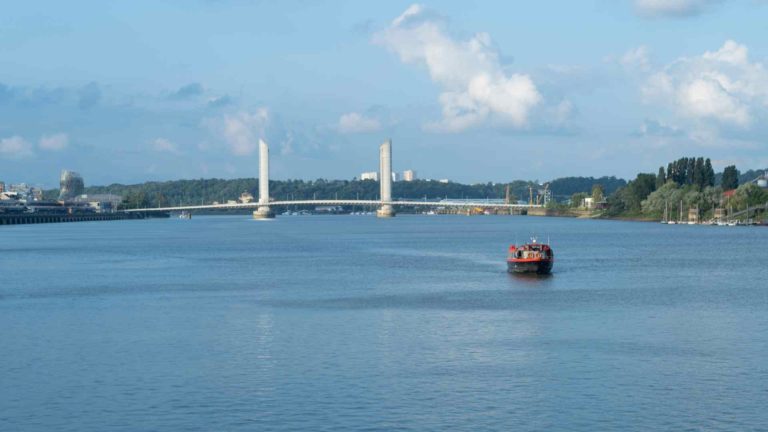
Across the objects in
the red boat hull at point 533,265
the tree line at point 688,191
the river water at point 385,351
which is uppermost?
the tree line at point 688,191

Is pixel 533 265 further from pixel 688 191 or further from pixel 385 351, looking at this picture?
pixel 688 191

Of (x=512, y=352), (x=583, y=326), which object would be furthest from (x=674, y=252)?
(x=512, y=352)

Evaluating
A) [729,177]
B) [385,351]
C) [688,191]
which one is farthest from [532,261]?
[729,177]

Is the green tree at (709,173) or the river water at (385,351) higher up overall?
the green tree at (709,173)

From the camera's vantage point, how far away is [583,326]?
37.8 m

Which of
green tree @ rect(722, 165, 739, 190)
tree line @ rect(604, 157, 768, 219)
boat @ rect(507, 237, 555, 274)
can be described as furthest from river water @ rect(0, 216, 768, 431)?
green tree @ rect(722, 165, 739, 190)

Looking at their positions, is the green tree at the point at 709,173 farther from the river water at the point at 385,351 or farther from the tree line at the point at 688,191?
the river water at the point at 385,351

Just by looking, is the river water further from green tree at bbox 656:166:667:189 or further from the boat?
green tree at bbox 656:166:667:189

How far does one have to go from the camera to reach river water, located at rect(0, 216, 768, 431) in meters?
24.4

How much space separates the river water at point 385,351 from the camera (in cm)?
2441

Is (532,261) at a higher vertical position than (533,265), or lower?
higher

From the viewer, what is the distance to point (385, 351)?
32438mm

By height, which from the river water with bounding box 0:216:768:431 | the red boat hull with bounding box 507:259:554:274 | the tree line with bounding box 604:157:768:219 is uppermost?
the tree line with bounding box 604:157:768:219

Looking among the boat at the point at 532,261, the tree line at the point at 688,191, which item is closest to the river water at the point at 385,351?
the boat at the point at 532,261
